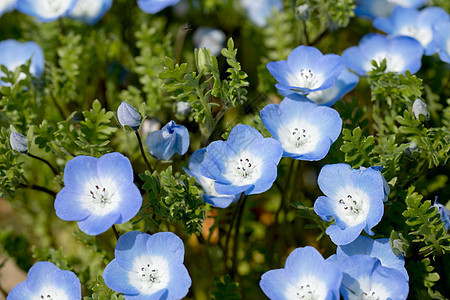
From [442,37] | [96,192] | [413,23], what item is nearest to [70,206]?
[96,192]

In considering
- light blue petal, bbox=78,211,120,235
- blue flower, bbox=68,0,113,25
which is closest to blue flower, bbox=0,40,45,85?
blue flower, bbox=68,0,113,25

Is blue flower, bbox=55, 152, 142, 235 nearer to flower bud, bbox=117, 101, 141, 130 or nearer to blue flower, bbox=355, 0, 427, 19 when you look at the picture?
flower bud, bbox=117, 101, 141, 130

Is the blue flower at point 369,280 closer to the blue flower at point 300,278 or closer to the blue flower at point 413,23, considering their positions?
the blue flower at point 300,278

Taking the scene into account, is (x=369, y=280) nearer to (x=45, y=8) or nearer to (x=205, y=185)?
(x=205, y=185)

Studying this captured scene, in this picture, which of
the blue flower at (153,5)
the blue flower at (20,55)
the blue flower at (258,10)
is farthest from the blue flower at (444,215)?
the blue flower at (20,55)

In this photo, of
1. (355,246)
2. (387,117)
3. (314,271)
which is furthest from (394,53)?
(314,271)

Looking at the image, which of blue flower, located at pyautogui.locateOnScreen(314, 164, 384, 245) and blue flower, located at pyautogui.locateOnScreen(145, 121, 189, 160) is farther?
blue flower, located at pyautogui.locateOnScreen(145, 121, 189, 160)
